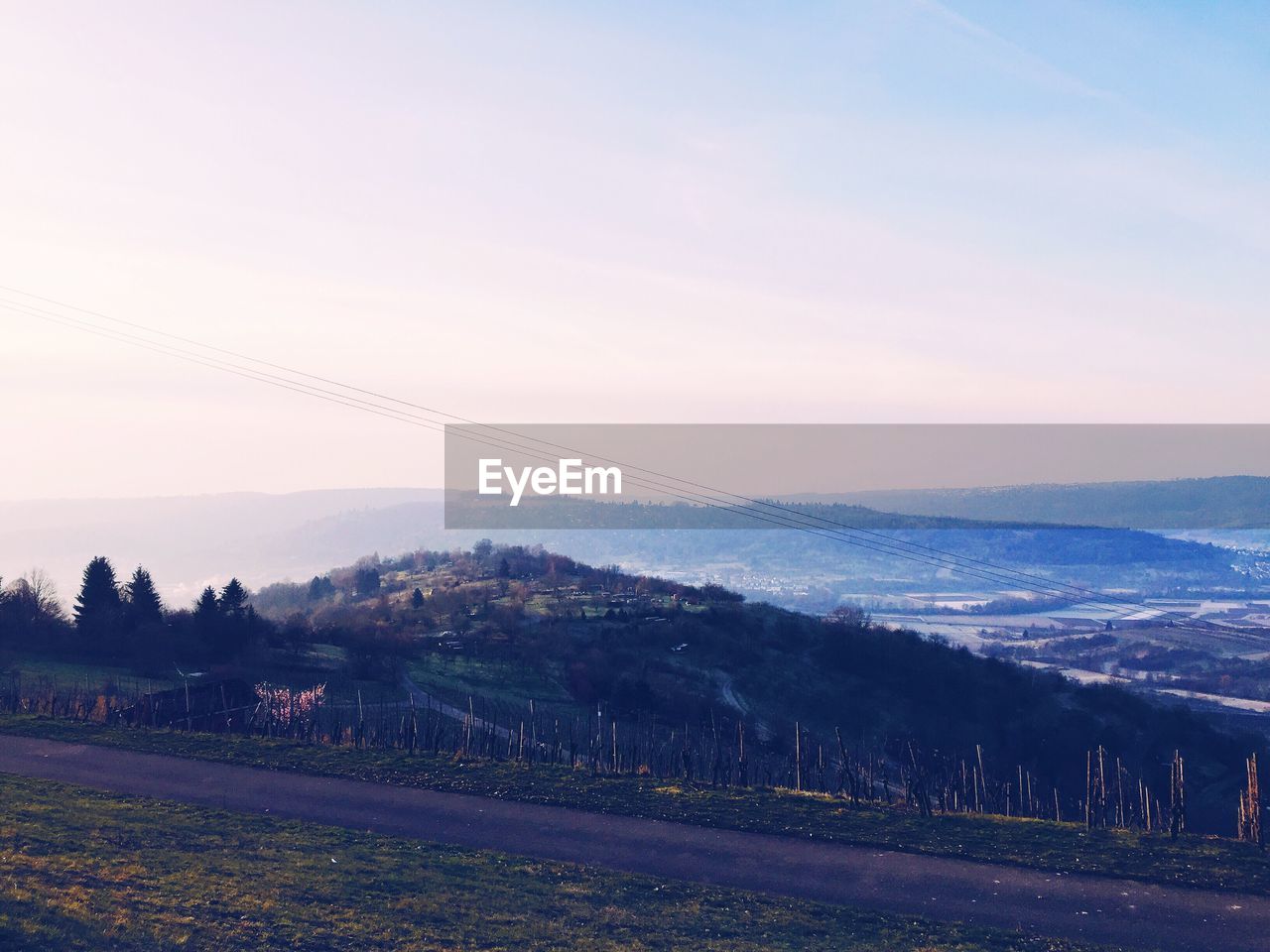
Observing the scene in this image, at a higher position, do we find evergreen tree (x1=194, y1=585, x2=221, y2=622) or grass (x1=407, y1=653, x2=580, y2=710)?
evergreen tree (x1=194, y1=585, x2=221, y2=622)

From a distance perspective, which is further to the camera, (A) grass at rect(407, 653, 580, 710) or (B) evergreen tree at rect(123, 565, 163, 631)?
(A) grass at rect(407, 653, 580, 710)

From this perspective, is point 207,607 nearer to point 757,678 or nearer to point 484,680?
point 484,680

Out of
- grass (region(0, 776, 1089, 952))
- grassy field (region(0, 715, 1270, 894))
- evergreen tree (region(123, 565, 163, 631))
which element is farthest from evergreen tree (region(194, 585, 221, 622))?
grass (region(0, 776, 1089, 952))

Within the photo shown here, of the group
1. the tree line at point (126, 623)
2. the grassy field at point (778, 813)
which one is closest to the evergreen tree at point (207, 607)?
the tree line at point (126, 623)

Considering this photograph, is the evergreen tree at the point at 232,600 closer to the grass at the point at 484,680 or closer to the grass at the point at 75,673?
Result: the grass at the point at 75,673

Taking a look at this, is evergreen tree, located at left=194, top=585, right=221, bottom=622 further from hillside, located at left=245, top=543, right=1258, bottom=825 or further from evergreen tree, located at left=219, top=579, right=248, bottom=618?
hillside, located at left=245, top=543, right=1258, bottom=825
